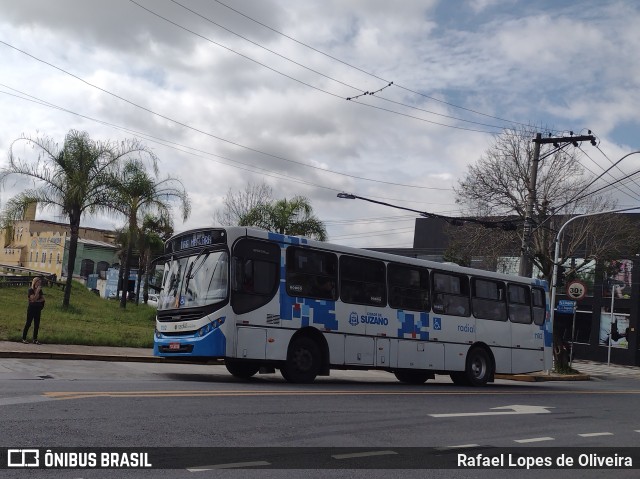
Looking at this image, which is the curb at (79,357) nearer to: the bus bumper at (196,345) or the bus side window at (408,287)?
the bus bumper at (196,345)

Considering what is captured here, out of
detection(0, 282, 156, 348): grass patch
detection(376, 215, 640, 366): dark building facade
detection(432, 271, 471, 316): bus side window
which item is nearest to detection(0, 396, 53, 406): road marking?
detection(0, 282, 156, 348): grass patch

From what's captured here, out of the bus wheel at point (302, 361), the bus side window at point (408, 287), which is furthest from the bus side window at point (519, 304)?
the bus wheel at point (302, 361)

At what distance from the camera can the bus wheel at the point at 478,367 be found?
19219 millimetres

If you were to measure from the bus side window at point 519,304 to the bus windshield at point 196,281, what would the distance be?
31.1ft

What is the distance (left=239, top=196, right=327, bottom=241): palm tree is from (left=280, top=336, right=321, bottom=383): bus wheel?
68.9ft

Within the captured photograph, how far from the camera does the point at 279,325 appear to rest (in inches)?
594

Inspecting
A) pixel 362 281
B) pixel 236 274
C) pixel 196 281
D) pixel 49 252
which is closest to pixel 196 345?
pixel 196 281

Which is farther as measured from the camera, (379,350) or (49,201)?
(49,201)

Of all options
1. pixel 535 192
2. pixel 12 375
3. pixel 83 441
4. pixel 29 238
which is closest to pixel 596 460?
pixel 83 441

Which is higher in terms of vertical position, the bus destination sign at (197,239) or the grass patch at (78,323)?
the bus destination sign at (197,239)

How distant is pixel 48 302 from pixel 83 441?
24.6 meters

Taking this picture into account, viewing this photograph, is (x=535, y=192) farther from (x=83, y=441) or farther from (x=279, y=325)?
(x=83, y=441)

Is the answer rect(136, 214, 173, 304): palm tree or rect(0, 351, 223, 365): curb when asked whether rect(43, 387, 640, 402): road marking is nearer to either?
rect(0, 351, 223, 365): curb

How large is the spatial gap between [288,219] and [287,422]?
27432mm
